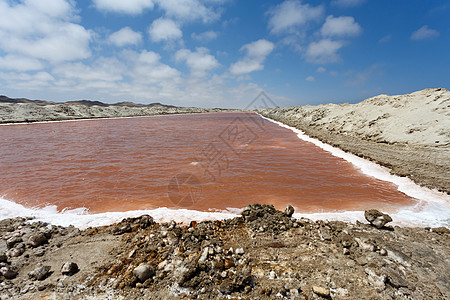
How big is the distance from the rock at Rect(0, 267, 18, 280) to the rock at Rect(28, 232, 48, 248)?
81 centimetres

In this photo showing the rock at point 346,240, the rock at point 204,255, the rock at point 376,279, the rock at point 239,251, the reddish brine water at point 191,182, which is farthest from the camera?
the reddish brine water at point 191,182

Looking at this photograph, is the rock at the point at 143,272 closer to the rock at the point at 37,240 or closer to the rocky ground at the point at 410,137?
the rock at the point at 37,240

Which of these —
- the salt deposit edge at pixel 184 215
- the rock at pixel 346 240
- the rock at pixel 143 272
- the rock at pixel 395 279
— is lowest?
the salt deposit edge at pixel 184 215

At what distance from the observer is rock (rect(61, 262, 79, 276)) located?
11.0 ft

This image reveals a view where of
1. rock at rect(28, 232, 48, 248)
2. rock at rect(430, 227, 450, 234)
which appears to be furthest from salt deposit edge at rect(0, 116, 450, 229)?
rock at rect(28, 232, 48, 248)

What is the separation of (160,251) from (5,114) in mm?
66443

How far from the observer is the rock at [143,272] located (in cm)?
314

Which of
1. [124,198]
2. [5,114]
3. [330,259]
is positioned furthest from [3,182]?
[5,114]

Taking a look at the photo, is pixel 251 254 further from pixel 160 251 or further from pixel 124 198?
pixel 124 198

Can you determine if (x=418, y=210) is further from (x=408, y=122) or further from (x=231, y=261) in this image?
(x=408, y=122)

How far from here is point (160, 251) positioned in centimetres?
372

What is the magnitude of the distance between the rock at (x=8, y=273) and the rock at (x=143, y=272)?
7.14 feet

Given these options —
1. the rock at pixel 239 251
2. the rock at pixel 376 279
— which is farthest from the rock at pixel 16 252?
the rock at pixel 376 279

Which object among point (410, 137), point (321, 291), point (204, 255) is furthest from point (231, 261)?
point (410, 137)
